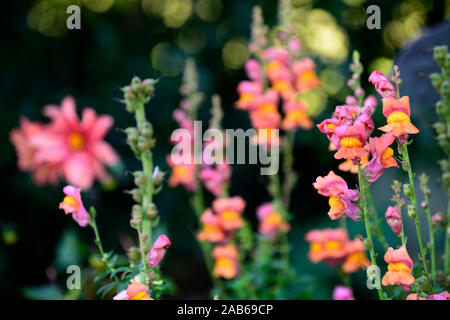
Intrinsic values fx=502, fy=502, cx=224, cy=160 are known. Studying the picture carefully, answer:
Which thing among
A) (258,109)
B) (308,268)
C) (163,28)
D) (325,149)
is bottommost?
(308,268)

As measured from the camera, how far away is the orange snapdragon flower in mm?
939

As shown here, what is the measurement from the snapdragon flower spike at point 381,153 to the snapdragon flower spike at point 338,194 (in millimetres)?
68

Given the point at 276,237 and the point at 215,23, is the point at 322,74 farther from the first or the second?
the point at 276,237

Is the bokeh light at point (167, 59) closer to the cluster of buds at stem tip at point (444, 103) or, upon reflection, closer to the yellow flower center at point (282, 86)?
the yellow flower center at point (282, 86)

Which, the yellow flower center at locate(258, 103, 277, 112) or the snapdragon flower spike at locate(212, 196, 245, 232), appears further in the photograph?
the yellow flower center at locate(258, 103, 277, 112)

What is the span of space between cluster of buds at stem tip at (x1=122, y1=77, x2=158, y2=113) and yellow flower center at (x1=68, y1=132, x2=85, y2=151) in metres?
0.55

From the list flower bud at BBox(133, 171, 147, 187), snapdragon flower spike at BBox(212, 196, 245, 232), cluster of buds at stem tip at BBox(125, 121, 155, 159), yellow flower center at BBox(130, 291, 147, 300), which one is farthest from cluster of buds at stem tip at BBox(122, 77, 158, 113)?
snapdragon flower spike at BBox(212, 196, 245, 232)

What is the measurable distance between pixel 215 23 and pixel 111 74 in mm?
863

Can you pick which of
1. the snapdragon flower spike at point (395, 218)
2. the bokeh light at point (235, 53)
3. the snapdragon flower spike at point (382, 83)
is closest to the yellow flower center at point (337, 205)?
the snapdragon flower spike at point (395, 218)

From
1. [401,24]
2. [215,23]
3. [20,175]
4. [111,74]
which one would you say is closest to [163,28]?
[215,23]

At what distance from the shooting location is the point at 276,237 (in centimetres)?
192

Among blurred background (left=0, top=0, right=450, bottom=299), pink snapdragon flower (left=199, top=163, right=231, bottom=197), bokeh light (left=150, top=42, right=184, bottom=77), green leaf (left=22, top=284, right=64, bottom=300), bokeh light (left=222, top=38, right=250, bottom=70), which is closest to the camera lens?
green leaf (left=22, top=284, right=64, bottom=300)

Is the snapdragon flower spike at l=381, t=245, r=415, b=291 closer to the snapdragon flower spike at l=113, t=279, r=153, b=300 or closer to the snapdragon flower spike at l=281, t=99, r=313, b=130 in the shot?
the snapdragon flower spike at l=113, t=279, r=153, b=300
